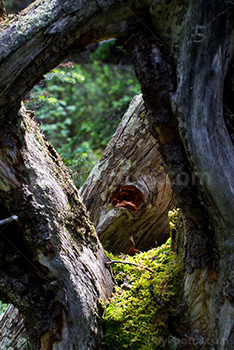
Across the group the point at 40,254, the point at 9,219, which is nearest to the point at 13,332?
the point at 40,254

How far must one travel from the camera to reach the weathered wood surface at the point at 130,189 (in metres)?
3.28

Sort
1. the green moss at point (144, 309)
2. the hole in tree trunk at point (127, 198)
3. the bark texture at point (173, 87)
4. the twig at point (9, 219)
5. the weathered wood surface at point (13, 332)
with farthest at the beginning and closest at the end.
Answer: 1. the hole in tree trunk at point (127, 198)
2. the weathered wood surface at point (13, 332)
3. the green moss at point (144, 309)
4. the twig at point (9, 219)
5. the bark texture at point (173, 87)

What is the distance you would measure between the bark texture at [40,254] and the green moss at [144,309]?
0.13m

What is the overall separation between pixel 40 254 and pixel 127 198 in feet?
5.25

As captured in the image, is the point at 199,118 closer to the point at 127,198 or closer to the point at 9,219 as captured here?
the point at 9,219

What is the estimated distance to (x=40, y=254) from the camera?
1926mm

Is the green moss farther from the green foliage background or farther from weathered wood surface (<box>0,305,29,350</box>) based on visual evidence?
the green foliage background

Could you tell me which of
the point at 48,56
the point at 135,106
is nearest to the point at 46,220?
the point at 48,56

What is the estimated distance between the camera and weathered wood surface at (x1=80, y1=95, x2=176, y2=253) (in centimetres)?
328

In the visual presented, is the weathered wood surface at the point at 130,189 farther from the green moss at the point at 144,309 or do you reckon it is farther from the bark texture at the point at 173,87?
the bark texture at the point at 173,87

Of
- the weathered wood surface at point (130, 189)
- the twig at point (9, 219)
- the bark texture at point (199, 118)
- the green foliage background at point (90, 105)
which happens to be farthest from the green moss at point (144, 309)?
the green foliage background at point (90, 105)

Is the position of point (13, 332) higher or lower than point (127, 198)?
lower

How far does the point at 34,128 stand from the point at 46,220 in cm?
67

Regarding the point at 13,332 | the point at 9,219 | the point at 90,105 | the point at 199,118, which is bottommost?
the point at 13,332
